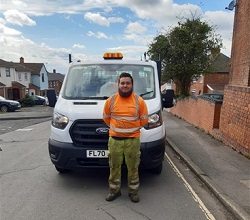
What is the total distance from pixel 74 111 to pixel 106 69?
4.40 feet

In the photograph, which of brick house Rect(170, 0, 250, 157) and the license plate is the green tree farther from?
the license plate

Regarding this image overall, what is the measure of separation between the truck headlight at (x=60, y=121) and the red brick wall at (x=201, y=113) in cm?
598

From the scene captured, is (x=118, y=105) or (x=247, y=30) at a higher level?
(x=247, y=30)

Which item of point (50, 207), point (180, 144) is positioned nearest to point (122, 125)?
point (50, 207)

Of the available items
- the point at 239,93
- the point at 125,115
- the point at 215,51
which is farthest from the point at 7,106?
the point at 125,115

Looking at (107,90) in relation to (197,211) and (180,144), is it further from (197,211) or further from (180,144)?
(180,144)

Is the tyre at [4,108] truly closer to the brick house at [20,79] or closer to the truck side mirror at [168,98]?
the brick house at [20,79]

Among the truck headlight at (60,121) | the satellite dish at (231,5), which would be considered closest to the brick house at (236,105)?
the satellite dish at (231,5)

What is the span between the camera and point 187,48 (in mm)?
15852

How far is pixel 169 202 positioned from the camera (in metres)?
3.83

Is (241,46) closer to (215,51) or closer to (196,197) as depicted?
(196,197)

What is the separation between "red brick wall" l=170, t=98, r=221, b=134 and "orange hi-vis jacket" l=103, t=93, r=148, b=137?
5.63 m

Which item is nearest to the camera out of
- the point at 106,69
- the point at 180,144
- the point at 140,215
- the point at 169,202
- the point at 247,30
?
the point at 140,215

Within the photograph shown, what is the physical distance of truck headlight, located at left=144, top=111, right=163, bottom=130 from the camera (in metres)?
4.10
